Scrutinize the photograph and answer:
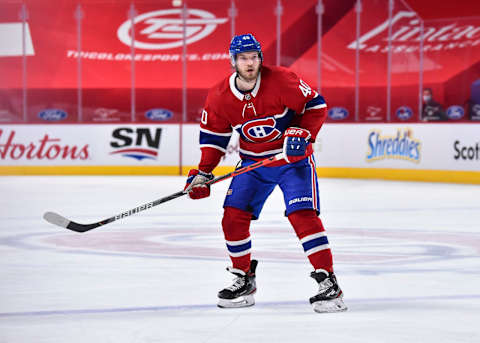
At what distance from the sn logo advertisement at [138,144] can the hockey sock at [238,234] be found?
9004mm

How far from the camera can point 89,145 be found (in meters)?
12.5

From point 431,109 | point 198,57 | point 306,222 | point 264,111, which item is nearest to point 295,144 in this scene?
point 264,111

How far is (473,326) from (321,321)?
0.52 metres

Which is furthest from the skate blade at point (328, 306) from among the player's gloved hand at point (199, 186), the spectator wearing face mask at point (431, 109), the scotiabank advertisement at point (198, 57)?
the spectator wearing face mask at point (431, 109)

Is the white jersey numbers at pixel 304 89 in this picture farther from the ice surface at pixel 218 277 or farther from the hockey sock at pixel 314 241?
the ice surface at pixel 218 277

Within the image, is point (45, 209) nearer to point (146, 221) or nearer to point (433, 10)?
point (146, 221)

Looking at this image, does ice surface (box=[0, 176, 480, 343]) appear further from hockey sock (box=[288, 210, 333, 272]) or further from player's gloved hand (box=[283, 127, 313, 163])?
player's gloved hand (box=[283, 127, 313, 163])

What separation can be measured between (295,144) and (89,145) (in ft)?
31.0

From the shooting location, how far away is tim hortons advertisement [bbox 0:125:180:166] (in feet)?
40.5

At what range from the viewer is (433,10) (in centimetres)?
1414

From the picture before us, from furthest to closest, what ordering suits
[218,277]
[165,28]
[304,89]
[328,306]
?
[165,28]
[218,277]
[304,89]
[328,306]

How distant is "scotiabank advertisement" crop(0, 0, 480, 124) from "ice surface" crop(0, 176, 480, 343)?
455 centimetres

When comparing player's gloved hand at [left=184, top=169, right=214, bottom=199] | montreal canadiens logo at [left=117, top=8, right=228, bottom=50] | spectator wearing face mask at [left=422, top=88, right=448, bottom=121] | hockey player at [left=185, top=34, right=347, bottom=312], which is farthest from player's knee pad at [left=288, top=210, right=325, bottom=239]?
montreal canadiens logo at [left=117, top=8, right=228, bottom=50]

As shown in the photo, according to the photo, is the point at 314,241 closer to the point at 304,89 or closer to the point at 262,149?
the point at 262,149
